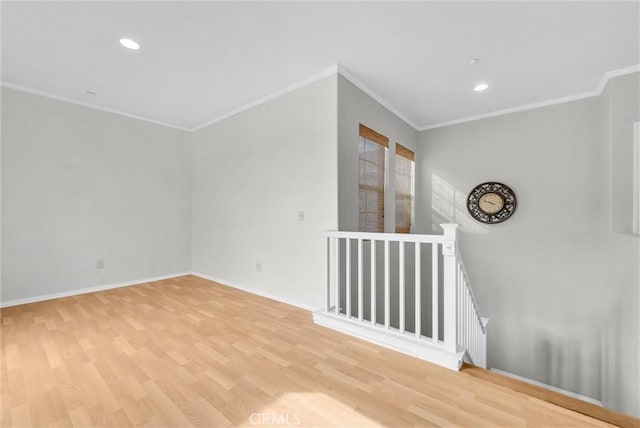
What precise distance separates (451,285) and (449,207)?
2.92m

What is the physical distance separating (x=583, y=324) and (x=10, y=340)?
6.29 meters

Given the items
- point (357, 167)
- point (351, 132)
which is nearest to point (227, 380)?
point (357, 167)

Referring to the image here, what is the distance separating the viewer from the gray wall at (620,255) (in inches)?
101

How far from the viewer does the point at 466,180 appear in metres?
4.41

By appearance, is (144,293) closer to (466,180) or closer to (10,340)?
(10,340)

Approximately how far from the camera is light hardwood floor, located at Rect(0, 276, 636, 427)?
1465 mm

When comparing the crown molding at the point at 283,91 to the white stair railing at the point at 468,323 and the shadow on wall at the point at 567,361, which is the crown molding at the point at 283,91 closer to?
the white stair railing at the point at 468,323

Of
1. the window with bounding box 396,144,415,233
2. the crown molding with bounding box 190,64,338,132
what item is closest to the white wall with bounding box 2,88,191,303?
the crown molding with bounding box 190,64,338,132

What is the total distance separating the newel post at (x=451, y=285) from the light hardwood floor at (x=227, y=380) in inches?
8.6

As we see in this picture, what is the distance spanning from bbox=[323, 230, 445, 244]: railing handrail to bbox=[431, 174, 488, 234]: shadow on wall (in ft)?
8.16

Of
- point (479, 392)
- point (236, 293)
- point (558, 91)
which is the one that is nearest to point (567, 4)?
point (558, 91)

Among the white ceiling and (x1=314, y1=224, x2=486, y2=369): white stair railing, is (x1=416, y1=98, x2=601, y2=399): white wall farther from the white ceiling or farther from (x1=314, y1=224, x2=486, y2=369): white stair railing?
(x1=314, y1=224, x2=486, y2=369): white stair railing

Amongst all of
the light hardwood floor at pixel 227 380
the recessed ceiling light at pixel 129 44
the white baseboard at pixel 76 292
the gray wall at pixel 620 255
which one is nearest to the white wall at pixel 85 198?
the white baseboard at pixel 76 292

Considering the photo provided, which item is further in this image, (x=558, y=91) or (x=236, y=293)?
(x=236, y=293)
